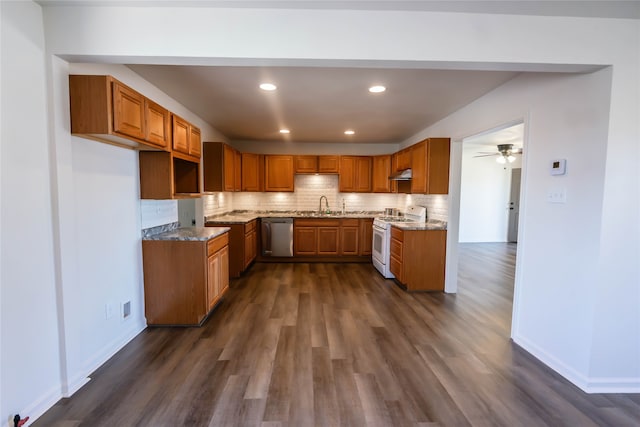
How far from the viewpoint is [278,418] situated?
1.66 meters

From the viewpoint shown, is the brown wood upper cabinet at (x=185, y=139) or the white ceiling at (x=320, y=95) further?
the brown wood upper cabinet at (x=185, y=139)

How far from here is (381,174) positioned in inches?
221

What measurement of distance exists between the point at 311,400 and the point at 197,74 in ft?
8.98

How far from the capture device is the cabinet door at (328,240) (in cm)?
539

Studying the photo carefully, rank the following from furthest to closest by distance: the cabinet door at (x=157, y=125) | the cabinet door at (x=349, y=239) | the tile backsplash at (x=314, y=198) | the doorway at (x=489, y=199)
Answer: the doorway at (x=489, y=199)
the tile backsplash at (x=314, y=198)
the cabinet door at (x=349, y=239)
the cabinet door at (x=157, y=125)

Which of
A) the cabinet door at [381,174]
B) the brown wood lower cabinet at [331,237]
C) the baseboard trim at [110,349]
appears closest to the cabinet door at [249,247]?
the brown wood lower cabinet at [331,237]

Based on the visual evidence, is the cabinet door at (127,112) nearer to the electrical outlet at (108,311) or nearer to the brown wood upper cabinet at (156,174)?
the brown wood upper cabinet at (156,174)

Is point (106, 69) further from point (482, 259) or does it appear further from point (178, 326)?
point (482, 259)

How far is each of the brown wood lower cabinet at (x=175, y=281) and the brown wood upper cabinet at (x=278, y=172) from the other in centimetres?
294

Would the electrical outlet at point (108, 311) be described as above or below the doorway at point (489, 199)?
below

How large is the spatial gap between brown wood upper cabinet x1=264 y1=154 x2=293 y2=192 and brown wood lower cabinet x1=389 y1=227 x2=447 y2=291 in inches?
105

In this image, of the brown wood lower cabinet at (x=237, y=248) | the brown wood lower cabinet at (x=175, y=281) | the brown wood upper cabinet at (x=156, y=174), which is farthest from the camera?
the brown wood lower cabinet at (x=237, y=248)

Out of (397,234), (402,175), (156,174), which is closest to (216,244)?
(156,174)

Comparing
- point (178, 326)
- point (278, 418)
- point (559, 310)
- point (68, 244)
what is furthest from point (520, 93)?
point (178, 326)
